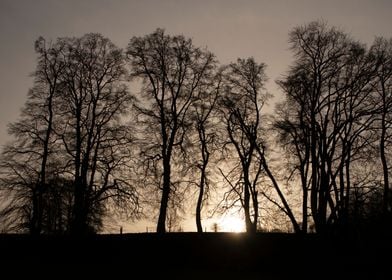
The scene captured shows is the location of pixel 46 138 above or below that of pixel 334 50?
below

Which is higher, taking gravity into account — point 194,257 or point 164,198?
point 164,198

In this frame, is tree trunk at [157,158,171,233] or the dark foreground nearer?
the dark foreground

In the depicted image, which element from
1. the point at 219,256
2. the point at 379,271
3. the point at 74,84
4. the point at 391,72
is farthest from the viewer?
A: the point at 74,84

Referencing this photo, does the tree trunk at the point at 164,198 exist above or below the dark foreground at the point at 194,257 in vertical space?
above

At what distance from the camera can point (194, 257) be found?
22016 millimetres

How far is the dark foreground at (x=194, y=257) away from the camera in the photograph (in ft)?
63.9

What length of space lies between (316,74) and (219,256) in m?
12.4

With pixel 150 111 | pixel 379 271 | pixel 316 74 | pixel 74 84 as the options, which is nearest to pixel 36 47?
pixel 74 84

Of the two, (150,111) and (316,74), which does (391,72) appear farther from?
(150,111)

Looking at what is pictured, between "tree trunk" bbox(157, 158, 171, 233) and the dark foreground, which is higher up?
"tree trunk" bbox(157, 158, 171, 233)

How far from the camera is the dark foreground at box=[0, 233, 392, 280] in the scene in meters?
19.5

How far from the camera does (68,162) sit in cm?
2919

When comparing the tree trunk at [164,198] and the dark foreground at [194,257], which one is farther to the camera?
the tree trunk at [164,198]

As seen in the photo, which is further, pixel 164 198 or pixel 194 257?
pixel 164 198
